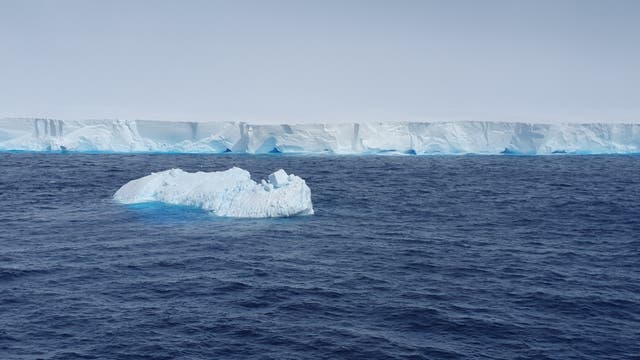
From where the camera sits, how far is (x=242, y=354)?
10.7m

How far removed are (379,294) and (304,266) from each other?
363 centimetres

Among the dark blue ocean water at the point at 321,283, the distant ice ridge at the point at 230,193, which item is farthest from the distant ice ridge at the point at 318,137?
the dark blue ocean water at the point at 321,283

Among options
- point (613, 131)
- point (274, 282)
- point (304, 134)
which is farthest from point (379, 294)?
point (613, 131)

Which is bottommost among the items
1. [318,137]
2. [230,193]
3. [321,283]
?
[321,283]

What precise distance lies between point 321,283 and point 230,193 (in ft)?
43.5

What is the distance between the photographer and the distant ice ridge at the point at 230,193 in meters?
26.5

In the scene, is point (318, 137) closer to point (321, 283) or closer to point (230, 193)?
point (230, 193)

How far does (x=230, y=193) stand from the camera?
1089 inches

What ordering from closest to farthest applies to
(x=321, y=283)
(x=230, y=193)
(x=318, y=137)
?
1. (x=321, y=283)
2. (x=230, y=193)
3. (x=318, y=137)

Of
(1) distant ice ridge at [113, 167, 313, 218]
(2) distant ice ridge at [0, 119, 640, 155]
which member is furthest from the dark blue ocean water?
(2) distant ice ridge at [0, 119, 640, 155]

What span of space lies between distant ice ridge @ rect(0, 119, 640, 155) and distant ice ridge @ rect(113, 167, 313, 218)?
39634mm

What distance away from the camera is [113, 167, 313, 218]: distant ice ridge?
2650cm

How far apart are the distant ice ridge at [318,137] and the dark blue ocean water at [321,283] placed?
137 ft

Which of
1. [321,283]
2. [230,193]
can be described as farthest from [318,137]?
[321,283]
